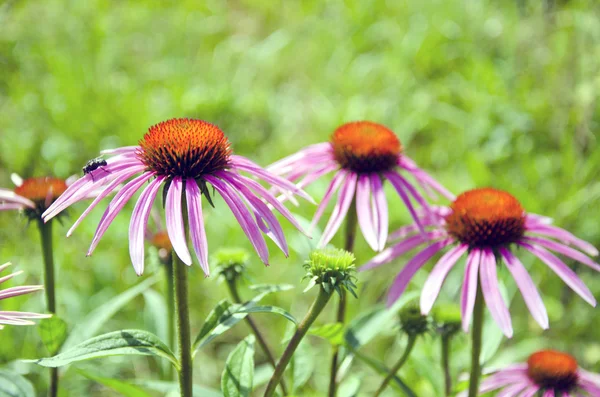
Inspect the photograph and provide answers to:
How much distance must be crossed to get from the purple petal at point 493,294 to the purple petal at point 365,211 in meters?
0.18

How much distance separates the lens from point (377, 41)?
3439 mm

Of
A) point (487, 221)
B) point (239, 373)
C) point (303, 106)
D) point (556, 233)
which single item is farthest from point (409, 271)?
point (303, 106)

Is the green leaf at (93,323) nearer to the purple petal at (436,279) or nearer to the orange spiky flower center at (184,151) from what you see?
the orange spiky flower center at (184,151)

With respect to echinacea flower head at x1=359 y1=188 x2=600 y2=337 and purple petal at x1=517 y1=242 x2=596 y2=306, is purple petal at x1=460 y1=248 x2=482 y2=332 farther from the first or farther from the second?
purple petal at x1=517 y1=242 x2=596 y2=306

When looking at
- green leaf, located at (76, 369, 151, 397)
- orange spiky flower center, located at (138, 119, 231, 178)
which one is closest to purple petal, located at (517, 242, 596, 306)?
orange spiky flower center, located at (138, 119, 231, 178)

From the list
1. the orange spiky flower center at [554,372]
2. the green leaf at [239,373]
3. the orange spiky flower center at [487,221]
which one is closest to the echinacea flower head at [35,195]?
the green leaf at [239,373]

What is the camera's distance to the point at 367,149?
1218mm

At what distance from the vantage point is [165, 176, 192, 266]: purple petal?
77cm

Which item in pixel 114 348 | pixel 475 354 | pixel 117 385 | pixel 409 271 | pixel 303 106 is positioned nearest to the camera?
pixel 114 348

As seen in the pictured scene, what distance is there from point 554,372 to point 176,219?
2.59ft

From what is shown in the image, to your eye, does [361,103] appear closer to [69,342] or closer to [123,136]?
[123,136]

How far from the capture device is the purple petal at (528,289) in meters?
0.99

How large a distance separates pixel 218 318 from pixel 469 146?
6.18 ft

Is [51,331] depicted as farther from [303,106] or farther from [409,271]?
[303,106]
